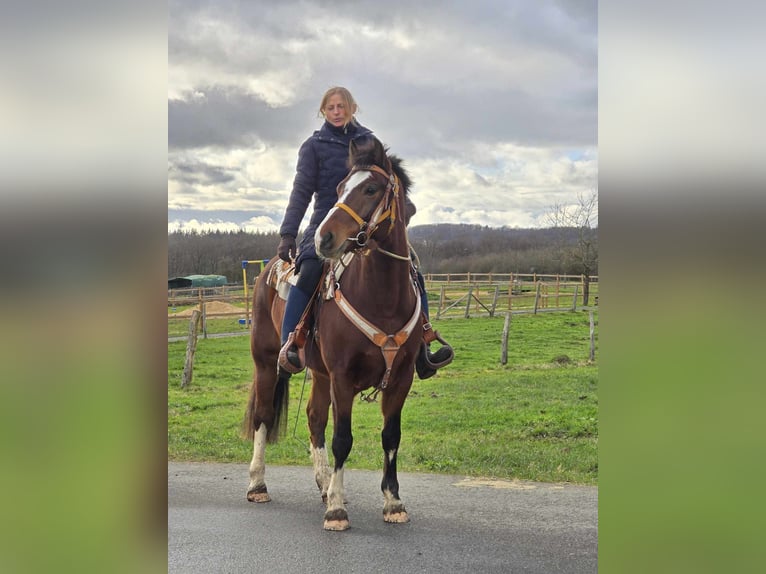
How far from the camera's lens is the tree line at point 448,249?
6.08 meters

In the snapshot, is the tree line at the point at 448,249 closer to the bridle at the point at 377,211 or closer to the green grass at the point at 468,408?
the green grass at the point at 468,408

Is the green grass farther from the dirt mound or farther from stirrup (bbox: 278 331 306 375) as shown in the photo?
stirrup (bbox: 278 331 306 375)

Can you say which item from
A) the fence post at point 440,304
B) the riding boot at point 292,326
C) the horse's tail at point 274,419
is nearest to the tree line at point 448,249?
the fence post at point 440,304

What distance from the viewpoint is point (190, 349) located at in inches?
285

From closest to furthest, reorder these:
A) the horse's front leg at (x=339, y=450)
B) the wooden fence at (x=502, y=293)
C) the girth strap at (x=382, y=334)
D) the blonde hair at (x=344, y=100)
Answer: the girth strap at (x=382, y=334) → the horse's front leg at (x=339, y=450) → the blonde hair at (x=344, y=100) → the wooden fence at (x=502, y=293)

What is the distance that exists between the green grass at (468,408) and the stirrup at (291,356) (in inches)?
76.6

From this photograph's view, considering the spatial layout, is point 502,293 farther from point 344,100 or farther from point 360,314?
point 344,100

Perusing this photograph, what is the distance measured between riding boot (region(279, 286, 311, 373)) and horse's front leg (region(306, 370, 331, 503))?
1.41 ft

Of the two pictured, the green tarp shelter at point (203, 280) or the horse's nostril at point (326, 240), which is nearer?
→ the horse's nostril at point (326, 240)

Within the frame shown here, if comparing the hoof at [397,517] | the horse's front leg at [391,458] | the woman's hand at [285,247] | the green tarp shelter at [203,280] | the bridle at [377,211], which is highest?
the bridle at [377,211]

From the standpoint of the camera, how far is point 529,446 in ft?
20.6

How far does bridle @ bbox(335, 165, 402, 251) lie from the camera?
12.6 ft
